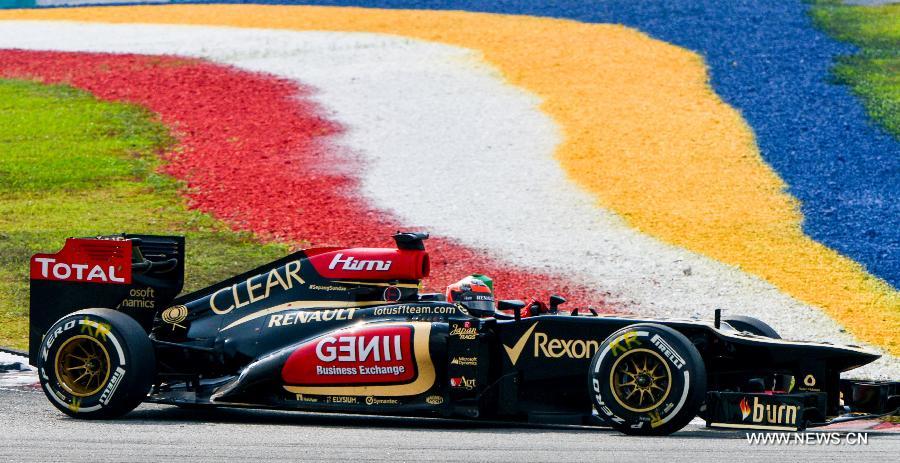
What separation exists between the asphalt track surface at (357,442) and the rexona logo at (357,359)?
39 centimetres

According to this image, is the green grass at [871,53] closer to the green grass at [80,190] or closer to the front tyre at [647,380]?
the green grass at [80,190]

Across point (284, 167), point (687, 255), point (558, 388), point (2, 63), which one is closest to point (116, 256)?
point (558, 388)

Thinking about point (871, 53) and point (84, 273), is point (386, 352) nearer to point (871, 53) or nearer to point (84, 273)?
point (84, 273)

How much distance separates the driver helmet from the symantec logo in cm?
290

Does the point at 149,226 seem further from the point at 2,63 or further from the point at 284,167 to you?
the point at 2,63

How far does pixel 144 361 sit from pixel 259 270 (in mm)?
1368

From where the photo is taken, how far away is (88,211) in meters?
23.4

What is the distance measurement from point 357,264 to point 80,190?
13.6 meters

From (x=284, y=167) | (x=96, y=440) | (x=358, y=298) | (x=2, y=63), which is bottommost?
(x=96, y=440)

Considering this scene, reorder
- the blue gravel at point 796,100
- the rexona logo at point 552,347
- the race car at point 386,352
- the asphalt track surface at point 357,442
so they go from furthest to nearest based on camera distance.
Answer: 1. the blue gravel at point 796,100
2. the rexona logo at point 552,347
3. the race car at point 386,352
4. the asphalt track surface at point 357,442

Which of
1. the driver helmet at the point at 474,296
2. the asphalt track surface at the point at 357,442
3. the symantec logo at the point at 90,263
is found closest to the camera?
the asphalt track surface at the point at 357,442

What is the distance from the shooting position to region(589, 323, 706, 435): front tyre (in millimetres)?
10539

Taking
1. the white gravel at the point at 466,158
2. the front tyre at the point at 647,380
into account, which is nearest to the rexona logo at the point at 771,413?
the front tyre at the point at 647,380

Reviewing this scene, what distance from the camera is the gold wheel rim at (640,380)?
10.7 metres
